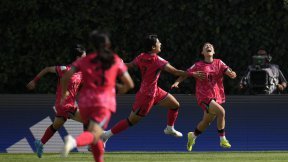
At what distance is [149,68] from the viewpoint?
46.5ft

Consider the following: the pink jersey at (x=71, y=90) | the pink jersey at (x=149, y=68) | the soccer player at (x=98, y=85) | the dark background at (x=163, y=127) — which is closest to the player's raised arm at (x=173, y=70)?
the pink jersey at (x=149, y=68)

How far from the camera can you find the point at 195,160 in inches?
536

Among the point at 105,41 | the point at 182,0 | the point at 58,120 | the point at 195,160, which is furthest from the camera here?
the point at 182,0

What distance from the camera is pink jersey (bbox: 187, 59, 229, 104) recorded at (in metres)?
15.0

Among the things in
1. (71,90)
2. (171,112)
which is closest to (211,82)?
(171,112)

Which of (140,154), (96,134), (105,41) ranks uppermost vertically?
(105,41)

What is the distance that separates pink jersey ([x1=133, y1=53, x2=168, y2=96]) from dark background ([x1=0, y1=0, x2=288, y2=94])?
3.76 metres

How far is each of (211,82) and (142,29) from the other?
366cm

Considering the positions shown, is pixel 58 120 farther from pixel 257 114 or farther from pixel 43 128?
pixel 257 114

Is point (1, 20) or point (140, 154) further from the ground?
point (1, 20)

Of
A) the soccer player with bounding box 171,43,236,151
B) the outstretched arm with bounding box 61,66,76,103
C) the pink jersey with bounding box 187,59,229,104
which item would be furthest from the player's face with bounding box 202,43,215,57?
the outstretched arm with bounding box 61,66,76,103

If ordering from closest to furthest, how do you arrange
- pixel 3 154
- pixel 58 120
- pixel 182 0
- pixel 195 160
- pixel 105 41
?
pixel 105 41 < pixel 195 160 < pixel 58 120 < pixel 3 154 < pixel 182 0

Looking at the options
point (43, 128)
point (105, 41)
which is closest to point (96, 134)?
point (105, 41)

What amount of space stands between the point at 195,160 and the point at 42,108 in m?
3.95
